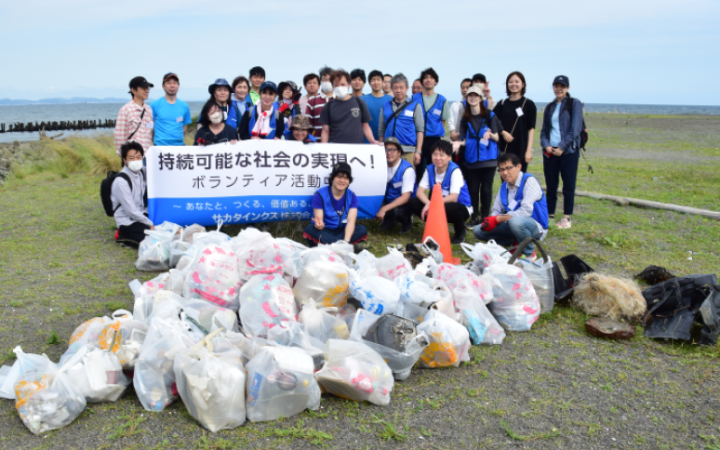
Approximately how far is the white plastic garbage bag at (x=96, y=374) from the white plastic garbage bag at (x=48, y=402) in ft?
0.17

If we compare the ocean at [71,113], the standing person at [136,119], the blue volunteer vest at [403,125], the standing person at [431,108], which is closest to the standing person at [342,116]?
the blue volunteer vest at [403,125]

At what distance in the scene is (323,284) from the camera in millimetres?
3859

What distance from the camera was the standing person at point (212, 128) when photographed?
6508 mm

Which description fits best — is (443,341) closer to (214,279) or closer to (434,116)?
(214,279)

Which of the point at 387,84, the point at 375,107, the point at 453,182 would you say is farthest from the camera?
the point at 387,84

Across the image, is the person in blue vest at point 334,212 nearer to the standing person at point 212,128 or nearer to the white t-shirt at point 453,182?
the white t-shirt at point 453,182

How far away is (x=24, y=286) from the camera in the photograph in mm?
4938

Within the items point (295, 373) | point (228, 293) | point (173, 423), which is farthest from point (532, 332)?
point (173, 423)

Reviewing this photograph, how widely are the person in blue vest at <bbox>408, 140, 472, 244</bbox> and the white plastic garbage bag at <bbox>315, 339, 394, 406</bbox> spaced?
3410mm

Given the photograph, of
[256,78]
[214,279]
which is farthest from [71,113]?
[214,279]

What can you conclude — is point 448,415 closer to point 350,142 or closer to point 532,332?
point 532,332

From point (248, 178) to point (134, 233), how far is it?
4.88 feet

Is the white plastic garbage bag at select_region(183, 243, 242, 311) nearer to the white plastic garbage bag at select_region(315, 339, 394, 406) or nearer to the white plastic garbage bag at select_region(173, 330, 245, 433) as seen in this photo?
the white plastic garbage bag at select_region(173, 330, 245, 433)

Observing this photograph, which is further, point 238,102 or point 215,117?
point 238,102
